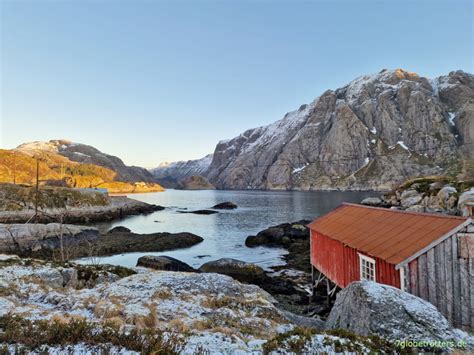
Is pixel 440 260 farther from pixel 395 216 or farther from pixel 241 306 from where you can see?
pixel 241 306

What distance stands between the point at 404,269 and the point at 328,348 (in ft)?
24.6

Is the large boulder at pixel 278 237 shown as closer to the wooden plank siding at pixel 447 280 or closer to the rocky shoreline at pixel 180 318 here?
the rocky shoreline at pixel 180 318

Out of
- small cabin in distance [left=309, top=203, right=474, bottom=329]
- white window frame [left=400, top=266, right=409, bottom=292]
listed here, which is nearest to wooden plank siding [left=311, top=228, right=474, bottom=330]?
small cabin in distance [left=309, top=203, right=474, bottom=329]

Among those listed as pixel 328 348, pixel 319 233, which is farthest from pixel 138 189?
pixel 328 348

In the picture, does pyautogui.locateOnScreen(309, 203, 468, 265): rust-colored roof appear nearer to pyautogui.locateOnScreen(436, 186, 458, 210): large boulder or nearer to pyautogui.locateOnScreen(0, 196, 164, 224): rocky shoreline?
pyautogui.locateOnScreen(436, 186, 458, 210): large boulder

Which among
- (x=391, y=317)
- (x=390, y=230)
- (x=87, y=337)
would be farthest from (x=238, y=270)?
(x=87, y=337)

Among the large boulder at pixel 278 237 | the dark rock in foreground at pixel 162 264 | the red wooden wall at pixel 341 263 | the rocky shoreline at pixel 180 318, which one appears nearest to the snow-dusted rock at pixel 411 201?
the large boulder at pixel 278 237

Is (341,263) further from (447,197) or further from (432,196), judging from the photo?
(432,196)

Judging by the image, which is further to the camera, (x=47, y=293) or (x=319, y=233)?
(x=319, y=233)

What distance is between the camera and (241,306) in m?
9.82

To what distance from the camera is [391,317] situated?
7031mm

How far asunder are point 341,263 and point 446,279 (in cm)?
597

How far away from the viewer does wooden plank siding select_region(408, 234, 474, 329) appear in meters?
11.0

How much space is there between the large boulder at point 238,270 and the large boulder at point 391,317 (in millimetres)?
16459
